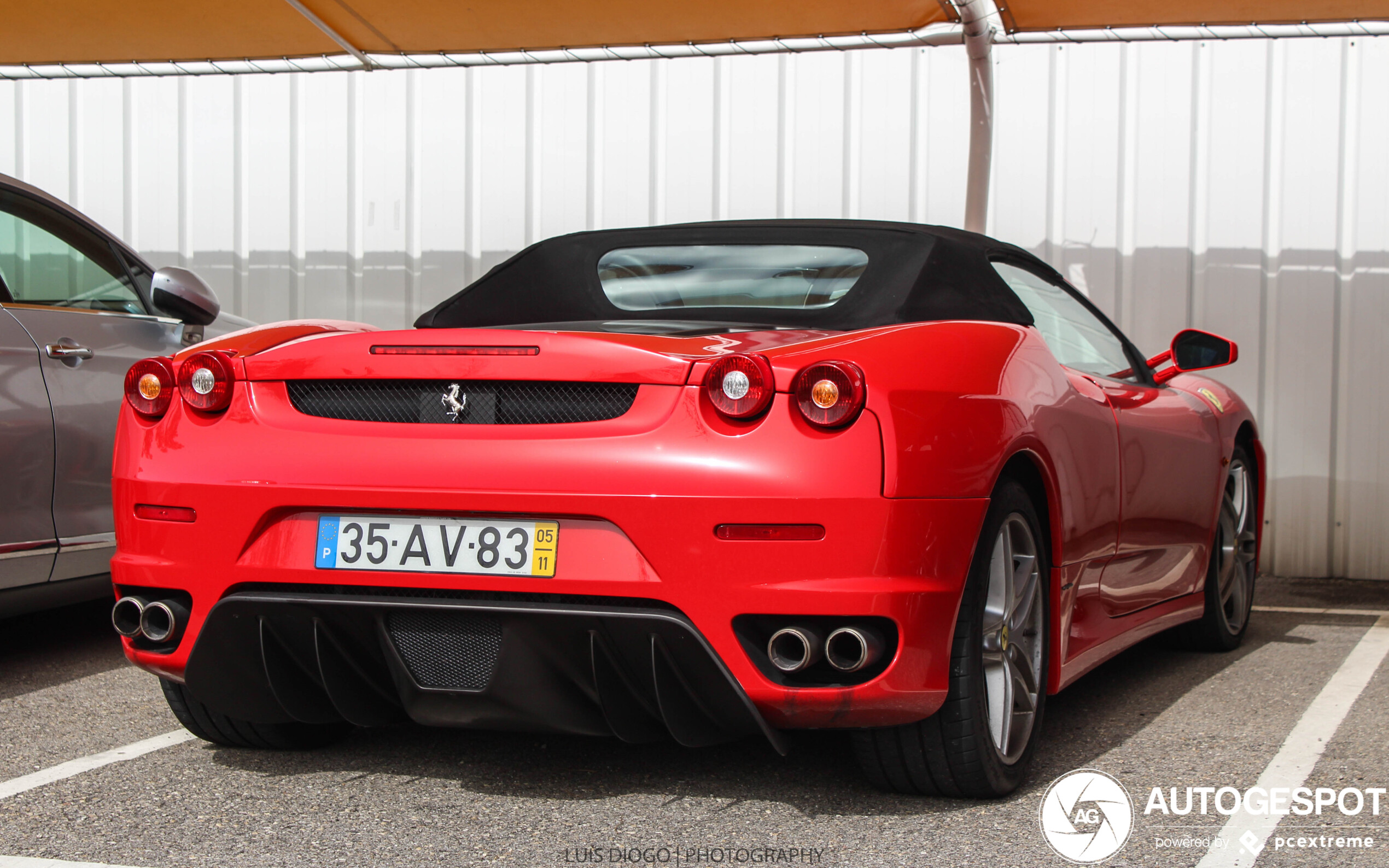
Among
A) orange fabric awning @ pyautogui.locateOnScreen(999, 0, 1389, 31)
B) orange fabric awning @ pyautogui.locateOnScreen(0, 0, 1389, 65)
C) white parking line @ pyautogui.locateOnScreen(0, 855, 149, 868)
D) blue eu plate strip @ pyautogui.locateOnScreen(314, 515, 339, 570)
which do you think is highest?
orange fabric awning @ pyautogui.locateOnScreen(0, 0, 1389, 65)

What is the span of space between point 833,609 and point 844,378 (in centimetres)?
41

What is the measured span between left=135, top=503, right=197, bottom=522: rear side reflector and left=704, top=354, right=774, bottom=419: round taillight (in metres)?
1.09

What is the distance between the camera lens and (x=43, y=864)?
2406 millimetres

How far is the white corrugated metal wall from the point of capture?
22.9ft

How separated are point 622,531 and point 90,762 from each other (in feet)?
5.16

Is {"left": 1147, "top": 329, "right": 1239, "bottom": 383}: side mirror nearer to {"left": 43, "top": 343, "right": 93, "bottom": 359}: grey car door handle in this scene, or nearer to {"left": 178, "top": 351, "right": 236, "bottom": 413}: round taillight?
{"left": 178, "top": 351, "right": 236, "bottom": 413}: round taillight

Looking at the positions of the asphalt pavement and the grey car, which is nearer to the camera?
the asphalt pavement

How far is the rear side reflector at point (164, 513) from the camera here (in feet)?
8.92

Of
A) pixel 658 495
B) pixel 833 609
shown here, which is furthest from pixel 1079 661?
pixel 658 495

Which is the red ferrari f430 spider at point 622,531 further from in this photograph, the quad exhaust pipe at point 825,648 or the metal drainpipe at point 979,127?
the metal drainpipe at point 979,127

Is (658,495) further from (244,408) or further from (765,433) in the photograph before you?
(244,408)

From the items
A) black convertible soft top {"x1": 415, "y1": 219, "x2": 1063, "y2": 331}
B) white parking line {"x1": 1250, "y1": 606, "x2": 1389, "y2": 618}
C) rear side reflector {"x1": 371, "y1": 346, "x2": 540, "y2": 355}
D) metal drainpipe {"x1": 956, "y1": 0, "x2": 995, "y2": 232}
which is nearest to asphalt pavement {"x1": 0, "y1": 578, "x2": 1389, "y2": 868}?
rear side reflector {"x1": 371, "y1": 346, "x2": 540, "y2": 355}

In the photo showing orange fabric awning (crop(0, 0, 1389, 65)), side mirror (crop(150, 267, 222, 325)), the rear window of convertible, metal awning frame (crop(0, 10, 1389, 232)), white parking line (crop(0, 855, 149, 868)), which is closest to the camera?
white parking line (crop(0, 855, 149, 868))

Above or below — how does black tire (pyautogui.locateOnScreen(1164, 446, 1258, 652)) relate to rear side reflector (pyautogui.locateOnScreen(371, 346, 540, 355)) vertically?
below
